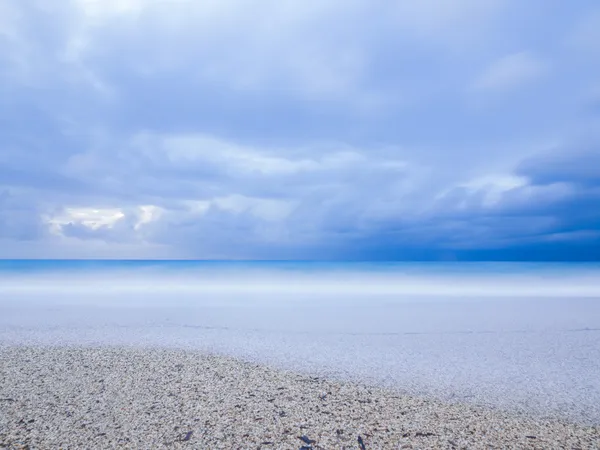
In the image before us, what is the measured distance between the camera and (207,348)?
5.90m

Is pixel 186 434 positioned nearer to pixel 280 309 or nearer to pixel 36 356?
pixel 36 356

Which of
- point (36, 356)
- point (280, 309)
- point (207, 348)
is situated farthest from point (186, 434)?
point (280, 309)

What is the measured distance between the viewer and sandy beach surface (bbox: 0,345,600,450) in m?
3.18

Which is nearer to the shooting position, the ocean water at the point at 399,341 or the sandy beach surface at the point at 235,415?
the sandy beach surface at the point at 235,415

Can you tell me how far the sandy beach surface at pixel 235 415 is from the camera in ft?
10.4

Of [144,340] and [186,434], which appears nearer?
[186,434]

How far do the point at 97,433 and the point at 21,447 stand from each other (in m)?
0.51

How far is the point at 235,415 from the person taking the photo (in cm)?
358

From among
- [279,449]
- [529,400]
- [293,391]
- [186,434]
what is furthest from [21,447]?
[529,400]

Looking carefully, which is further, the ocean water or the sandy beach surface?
the ocean water

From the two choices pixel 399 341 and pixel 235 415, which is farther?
pixel 399 341

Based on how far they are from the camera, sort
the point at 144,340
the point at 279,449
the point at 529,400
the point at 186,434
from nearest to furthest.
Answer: the point at 279,449 < the point at 186,434 < the point at 529,400 < the point at 144,340

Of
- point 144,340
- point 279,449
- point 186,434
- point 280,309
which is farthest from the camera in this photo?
point 280,309

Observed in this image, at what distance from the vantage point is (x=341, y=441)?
3.17 m
